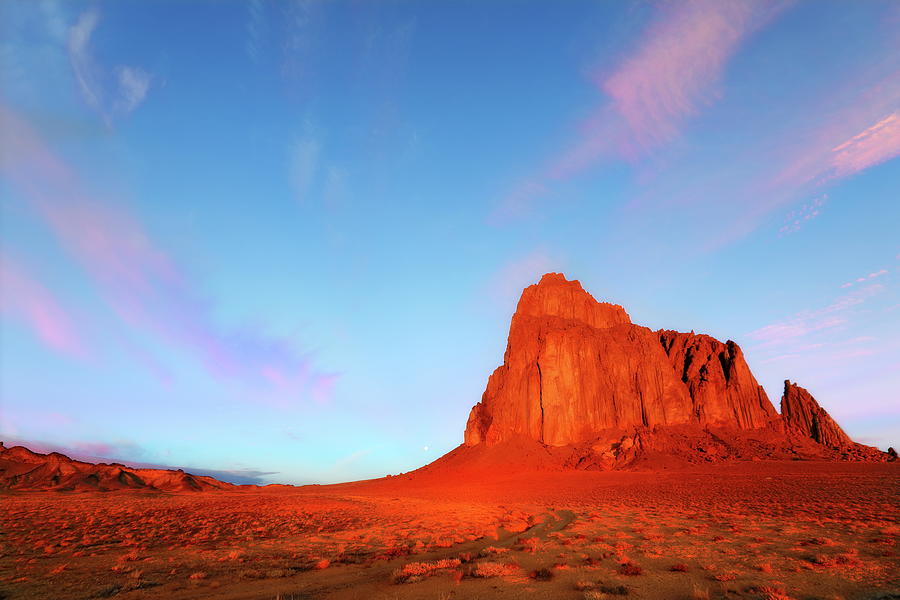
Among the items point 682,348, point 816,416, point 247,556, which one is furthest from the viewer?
point 682,348

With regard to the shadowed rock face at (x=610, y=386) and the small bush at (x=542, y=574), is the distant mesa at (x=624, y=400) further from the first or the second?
the small bush at (x=542, y=574)

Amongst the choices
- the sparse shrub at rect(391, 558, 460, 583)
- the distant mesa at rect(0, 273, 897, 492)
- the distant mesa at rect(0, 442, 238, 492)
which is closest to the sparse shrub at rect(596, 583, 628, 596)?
the sparse shrub at rect(391, 558, 460, 583)

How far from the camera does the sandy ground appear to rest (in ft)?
44.2

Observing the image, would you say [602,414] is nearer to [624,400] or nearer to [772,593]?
[624,400]

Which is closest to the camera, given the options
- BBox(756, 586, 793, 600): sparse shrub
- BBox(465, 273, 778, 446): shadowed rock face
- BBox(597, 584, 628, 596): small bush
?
BBox(756, 586, 793, 600): sparse shrub

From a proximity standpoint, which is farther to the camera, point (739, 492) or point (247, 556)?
Result: point (739, 492)

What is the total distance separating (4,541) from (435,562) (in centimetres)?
2351

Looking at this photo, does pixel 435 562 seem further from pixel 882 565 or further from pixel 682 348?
pixel 682 348

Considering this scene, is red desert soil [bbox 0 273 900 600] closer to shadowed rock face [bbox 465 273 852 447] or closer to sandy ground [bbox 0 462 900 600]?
sandy ground [bbox 0 462 900 600]

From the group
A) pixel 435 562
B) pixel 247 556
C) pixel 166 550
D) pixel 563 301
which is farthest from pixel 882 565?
pixel 563 301

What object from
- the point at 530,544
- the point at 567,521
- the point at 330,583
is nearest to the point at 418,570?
the point at 330,583

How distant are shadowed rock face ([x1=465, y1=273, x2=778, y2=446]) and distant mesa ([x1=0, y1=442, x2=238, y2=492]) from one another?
73.6 m

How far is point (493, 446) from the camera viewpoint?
10012 centimetres

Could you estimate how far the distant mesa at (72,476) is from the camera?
82.9 metres
